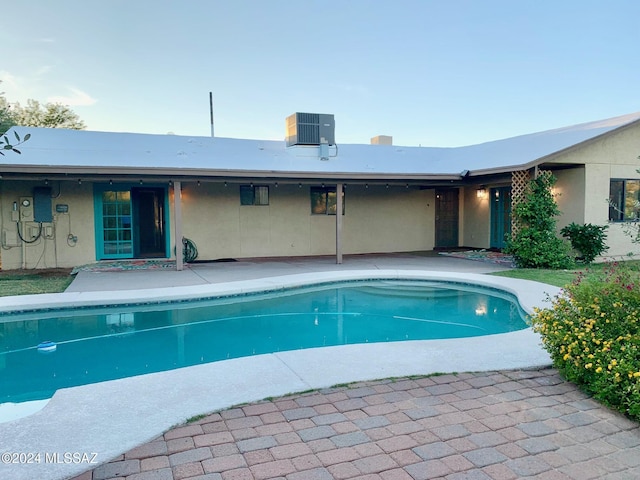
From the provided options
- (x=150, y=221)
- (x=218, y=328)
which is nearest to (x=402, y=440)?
(x=218, y=328)

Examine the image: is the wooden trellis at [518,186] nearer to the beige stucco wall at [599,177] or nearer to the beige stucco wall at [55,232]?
the beige stucco wall at [599,177]

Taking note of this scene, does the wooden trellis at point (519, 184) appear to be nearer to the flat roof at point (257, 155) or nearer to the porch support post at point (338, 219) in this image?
the flat roof at point (257, 155)

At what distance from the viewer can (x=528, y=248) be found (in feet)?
36.4

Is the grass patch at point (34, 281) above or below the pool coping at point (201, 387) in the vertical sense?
above

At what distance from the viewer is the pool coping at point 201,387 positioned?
2.86 m

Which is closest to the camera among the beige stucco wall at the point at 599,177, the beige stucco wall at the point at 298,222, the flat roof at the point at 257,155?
the flat roof at the point at 257,155

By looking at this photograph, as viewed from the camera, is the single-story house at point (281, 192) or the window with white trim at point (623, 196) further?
the window with white trim at point (623, 196)

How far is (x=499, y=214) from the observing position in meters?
14.8

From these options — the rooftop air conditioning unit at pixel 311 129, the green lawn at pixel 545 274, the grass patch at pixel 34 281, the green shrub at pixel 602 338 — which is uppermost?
the rooftop air conditioning unit at pixel 311 129

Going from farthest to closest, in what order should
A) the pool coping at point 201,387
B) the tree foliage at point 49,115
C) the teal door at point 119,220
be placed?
1. the tree foliage at point 49,115
2. the teal door at point 119,220
3. the pool coping at point 201,387

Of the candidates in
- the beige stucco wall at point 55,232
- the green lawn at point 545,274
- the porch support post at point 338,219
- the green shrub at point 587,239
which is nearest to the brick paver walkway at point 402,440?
the green lawn at point 545,274

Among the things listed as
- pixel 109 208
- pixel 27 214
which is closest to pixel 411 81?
pixel 109 208

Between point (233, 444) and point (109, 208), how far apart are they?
11.2 metres

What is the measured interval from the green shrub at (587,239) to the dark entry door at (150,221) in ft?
35.3
